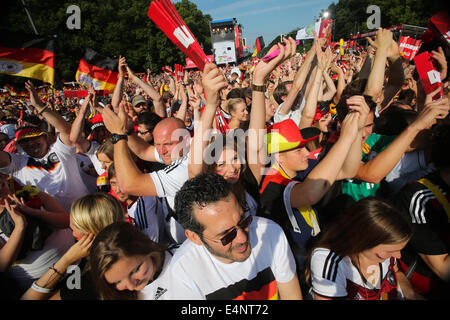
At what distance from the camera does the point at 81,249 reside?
1.91 m

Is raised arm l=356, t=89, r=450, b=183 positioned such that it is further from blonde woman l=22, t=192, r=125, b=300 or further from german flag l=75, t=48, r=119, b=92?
german flag l=75, t=48, r=119, b=92

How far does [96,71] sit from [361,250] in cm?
481

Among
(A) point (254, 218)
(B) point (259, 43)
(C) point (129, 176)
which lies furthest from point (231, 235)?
(B) point (259, 43)

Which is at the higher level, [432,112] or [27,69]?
[27,69]

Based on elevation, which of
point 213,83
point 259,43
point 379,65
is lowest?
point 213,83

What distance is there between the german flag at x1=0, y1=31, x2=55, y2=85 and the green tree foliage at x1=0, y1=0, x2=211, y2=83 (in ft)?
74.2

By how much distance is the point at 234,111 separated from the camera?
374 centimetres

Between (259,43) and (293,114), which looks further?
(259,43)

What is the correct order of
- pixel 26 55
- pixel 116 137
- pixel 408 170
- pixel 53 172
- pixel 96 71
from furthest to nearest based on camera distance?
pixel 96 71 → pixel 26 55 → pixel 53 172 → pixel 408 170 → pixel 116 137

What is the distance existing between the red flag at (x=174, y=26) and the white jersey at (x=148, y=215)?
1374 mm

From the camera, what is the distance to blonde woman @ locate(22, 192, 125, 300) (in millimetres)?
A: 1725

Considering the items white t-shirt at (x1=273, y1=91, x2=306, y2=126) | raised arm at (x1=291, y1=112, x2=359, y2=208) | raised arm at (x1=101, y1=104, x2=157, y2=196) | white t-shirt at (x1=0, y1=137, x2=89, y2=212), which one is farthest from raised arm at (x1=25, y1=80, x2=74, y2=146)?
raised arm at (x1=291, y1=112, x2=359, y2=208)

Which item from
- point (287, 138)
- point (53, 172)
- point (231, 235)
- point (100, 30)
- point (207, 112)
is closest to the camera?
point (231, 235)

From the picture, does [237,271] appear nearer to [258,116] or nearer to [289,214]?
[289,214]
